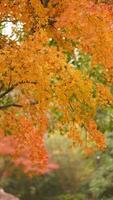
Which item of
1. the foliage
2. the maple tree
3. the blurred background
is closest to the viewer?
→ the maple tree

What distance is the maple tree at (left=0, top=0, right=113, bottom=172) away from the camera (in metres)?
7.83

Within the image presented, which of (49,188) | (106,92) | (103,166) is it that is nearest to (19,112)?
(106,92)

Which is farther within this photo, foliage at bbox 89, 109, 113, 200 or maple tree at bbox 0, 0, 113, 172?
foliage at bbox 89, 109, 113, 200

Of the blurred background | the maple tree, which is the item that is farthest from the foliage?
the maple tree

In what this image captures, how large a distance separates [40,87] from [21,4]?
4.91 ft

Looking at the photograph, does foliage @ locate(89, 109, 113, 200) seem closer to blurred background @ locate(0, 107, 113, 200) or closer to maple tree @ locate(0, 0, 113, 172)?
blurred background @ locate(0, 107, 113, 200)

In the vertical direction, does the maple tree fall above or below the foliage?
above

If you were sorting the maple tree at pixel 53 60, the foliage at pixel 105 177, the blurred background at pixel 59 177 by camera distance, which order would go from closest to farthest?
1. the maple tree at pixel 53 60
2. the foliage at pixel 105 177
3. the blurred background at pixel 59 177

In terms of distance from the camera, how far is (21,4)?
845 cm

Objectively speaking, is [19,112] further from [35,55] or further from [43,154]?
[35,55]

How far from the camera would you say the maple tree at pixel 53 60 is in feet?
25.7

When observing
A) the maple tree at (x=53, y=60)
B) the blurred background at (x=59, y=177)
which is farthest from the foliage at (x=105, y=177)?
the maple tree at (x=53, y=60)

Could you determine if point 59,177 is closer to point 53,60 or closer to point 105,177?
point 105,177

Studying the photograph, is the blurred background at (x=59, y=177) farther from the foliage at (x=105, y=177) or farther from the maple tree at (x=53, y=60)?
the maple tree at (x=53, y=60)
